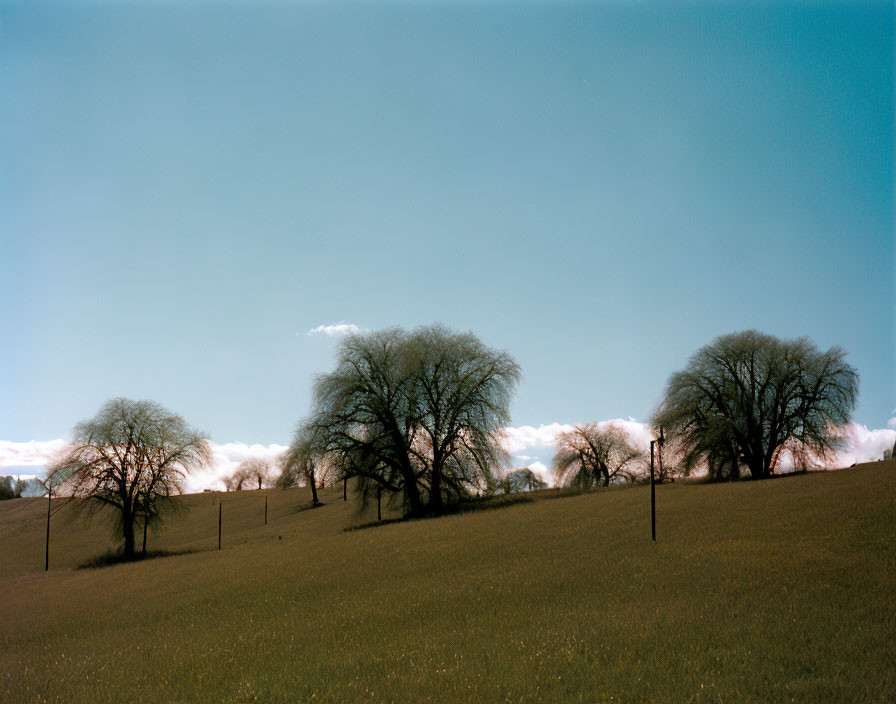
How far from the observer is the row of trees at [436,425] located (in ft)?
131

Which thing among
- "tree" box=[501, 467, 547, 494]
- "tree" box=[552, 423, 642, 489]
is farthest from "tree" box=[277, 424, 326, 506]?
"tree" box=[501, 467, 547, 494]

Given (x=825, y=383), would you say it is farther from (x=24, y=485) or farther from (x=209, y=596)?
(x=24, y=485)

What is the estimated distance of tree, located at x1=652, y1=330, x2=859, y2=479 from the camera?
44.0 metres

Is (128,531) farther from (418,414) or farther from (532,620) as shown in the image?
(532,620)

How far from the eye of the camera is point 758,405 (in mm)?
45250

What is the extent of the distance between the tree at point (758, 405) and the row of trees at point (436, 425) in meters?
0.09

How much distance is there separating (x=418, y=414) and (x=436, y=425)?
1532 mm

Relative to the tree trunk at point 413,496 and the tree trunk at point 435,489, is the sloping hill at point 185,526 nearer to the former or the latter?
the tree trunk at point 413,496

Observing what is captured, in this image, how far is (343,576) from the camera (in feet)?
62.7

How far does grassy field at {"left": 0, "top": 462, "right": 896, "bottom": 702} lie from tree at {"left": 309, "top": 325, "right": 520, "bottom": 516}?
15.0m

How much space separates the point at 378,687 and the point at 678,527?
606 inches

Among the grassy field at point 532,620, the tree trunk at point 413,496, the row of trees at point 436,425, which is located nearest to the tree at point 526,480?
the row of trees at point 436,425

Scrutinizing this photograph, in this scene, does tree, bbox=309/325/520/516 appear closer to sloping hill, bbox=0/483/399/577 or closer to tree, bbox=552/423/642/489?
sloping hill, bbox=0/483/399/577

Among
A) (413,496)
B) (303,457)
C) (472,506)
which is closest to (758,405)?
(472,506)
